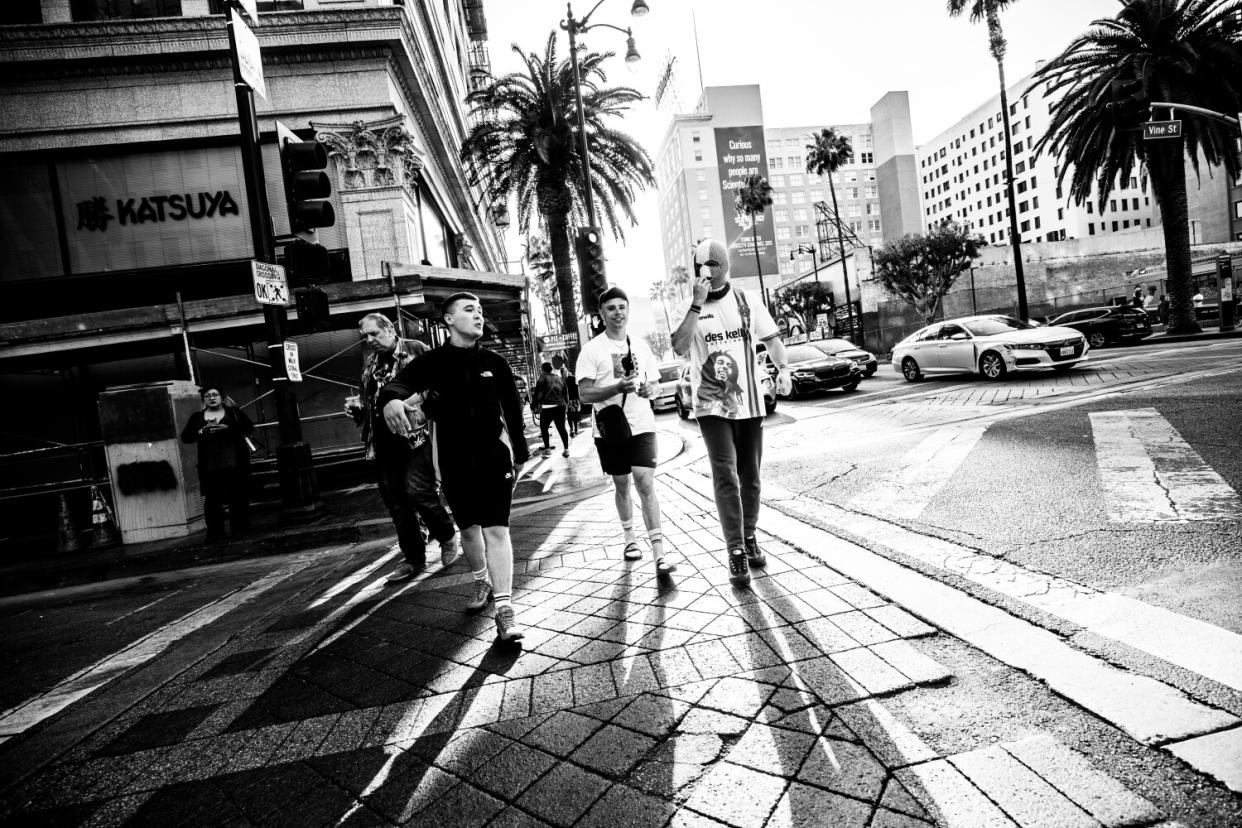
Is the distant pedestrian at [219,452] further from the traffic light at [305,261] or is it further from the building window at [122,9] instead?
the building window at [122,9]

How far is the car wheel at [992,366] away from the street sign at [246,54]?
13.8 meters

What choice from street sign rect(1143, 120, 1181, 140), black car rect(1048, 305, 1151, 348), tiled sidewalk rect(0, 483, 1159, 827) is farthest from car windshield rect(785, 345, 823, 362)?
tiled sidewalk rect(0, 483, 1159, 827)

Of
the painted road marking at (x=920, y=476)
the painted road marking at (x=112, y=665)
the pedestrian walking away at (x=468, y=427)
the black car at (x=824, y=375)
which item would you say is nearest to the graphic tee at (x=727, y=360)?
the pedestrian walking away at (x=468, y=427)

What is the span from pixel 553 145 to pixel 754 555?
17225 millimetres

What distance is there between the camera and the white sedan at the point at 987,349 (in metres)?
12.6

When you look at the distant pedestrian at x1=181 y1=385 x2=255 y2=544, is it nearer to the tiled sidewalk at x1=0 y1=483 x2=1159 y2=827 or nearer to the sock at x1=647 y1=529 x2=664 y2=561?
the tiled sidewalk at x1=0 y1=483 x2=1159 y2=827

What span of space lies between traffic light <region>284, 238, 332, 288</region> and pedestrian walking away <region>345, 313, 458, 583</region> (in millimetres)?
2446

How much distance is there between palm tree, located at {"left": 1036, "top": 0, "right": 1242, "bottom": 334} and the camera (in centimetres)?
1939

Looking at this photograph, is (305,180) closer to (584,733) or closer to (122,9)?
(584,733)

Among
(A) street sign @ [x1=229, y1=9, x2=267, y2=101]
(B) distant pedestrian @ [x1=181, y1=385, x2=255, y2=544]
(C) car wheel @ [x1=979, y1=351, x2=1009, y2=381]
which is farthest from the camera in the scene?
(C) car wheel @ [x1=979, y1=351, x2=1009, y2=381]

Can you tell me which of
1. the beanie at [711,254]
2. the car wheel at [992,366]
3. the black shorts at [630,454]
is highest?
the beanie at [711,254]

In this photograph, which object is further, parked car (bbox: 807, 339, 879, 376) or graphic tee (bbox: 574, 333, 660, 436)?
parked car (bbox: 807, 339, 879, 376)

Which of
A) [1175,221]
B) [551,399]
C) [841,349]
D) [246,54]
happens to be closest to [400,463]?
[246,54]

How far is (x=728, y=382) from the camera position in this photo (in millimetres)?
3867
